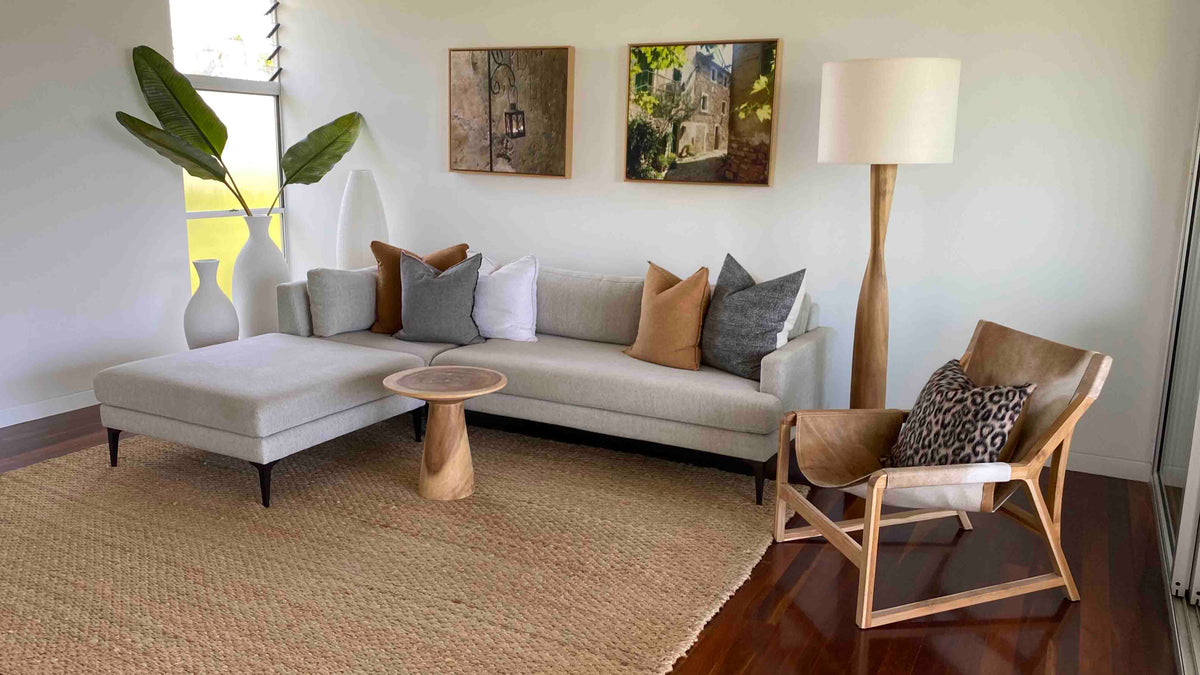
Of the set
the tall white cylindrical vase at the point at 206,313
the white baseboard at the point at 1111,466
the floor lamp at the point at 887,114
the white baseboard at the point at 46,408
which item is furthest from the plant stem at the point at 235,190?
the white baseboard at the point at 1111,466

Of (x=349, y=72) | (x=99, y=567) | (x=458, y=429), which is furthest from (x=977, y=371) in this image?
(x=349, y=72)

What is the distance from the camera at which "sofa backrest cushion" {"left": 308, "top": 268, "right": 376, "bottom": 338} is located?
442 centimetres

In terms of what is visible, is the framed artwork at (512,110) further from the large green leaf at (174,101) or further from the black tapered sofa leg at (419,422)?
the black tapered sofa leg at (419,422)

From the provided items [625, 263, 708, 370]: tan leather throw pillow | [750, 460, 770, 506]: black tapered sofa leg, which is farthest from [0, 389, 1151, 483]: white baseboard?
[625, 263, 708, 370]: tan leather throw pillow

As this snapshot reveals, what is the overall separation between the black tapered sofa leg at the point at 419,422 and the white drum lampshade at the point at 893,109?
224 centimetres

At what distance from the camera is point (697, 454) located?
4129mm

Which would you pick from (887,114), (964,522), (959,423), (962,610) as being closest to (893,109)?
(887,114)

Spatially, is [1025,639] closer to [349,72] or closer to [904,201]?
[904,201]

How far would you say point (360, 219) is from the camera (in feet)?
17.5

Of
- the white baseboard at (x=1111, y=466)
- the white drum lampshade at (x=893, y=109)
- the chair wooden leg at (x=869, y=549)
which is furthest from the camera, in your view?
the white baseboard at (x=1111, y=466)

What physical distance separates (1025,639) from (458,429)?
2.06 metres

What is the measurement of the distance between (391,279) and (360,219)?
0.90m

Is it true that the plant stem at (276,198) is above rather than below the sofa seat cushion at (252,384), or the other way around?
above

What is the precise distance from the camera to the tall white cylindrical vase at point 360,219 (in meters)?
5.33
